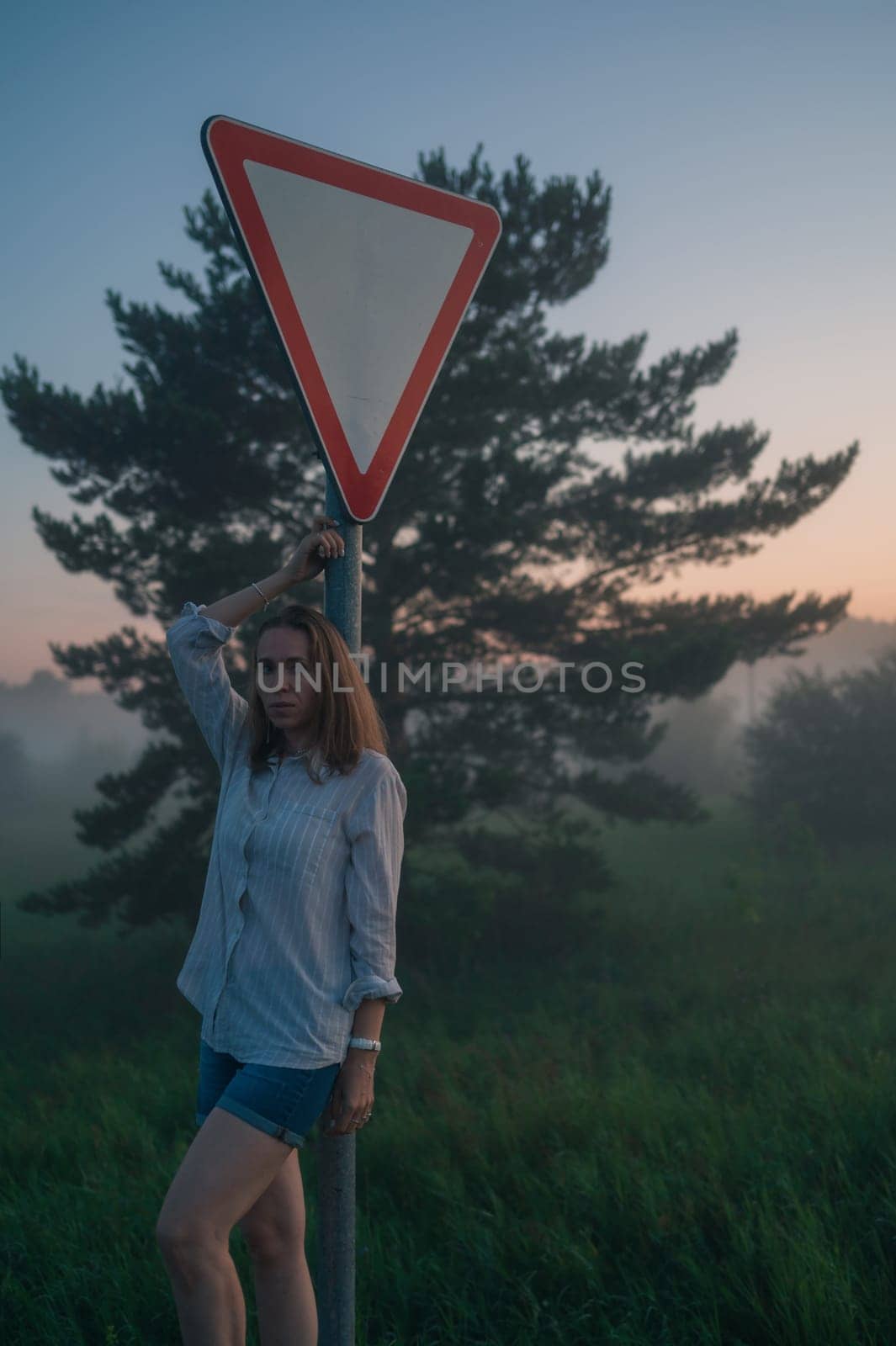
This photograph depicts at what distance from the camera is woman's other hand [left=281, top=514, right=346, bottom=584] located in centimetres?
178

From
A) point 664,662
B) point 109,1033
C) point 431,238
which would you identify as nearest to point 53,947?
point 109,1033

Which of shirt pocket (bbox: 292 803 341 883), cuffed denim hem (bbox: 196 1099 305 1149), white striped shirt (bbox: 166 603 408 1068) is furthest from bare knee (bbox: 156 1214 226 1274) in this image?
shirt pocket (bbox: 292 803 341 883)

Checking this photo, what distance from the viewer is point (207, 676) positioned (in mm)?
2186

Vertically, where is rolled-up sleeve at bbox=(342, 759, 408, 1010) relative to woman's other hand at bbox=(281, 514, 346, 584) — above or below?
below

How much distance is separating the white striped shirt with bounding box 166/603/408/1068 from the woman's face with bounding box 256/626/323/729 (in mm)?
119

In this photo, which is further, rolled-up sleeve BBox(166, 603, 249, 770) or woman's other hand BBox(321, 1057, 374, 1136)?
rolled-up sleeve BBox(166, 603, 249, 770)

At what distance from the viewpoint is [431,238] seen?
1840 millimetres

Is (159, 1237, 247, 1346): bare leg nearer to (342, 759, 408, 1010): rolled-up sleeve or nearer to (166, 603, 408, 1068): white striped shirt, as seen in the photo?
(166, 603, 408, 1068): white striped shirt

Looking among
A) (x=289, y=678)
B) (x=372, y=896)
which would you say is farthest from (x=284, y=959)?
(x=289, y=678)

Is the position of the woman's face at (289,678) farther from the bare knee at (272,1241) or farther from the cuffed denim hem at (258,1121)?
the bare knee at (272,1241)

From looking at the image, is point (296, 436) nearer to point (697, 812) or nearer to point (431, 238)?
point (697, 812)

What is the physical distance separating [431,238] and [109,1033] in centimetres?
1160

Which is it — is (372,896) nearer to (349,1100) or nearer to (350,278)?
(349,1100)

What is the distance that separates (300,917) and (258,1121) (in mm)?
396
